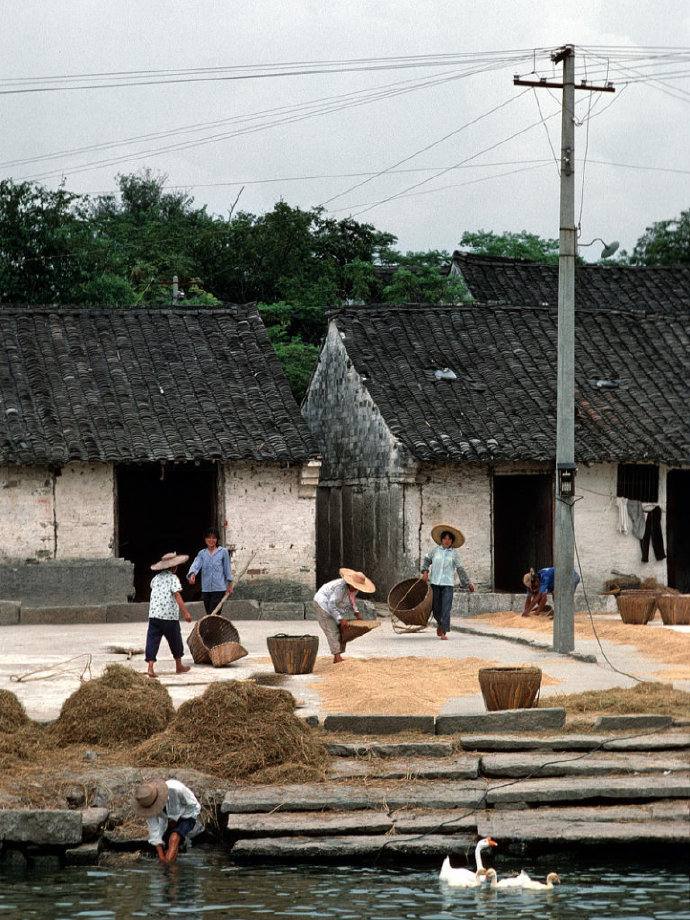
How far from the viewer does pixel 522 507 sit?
92.1 feet

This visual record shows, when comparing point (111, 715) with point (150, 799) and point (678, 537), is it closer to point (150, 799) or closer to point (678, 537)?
point (150, 799)

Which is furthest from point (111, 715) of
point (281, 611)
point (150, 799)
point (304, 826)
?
point (281, 611)

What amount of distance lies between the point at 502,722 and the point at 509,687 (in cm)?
51

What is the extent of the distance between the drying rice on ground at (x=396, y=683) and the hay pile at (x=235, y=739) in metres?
1.39

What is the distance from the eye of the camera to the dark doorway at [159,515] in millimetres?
29500

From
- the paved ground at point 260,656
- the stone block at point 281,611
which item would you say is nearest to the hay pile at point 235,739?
the paved ground at point 260,656

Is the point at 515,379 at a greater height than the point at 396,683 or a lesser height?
greater

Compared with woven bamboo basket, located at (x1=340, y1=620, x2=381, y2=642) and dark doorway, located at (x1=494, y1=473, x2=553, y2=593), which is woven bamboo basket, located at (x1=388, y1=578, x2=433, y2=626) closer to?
woven bamboo basket, located at (x1=340, y1=620, x2=381, y2=642)

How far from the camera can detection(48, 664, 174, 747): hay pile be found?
11758mm

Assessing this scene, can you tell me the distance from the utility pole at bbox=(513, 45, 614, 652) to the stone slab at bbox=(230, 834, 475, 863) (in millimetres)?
8365

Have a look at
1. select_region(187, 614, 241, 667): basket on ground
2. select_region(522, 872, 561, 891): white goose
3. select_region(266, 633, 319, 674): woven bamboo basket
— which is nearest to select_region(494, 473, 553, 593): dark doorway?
select_region(187, 614, 241, 667): basket on ground

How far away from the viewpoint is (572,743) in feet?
37.7

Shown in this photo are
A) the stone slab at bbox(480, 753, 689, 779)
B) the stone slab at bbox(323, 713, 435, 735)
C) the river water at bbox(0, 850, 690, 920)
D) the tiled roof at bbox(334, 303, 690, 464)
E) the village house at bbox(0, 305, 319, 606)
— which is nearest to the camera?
the river water at bbox(0, 850, 690, 920)

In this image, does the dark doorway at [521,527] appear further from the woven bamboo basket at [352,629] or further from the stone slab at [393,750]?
the stone slab at [393,750]
